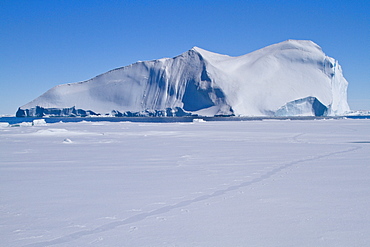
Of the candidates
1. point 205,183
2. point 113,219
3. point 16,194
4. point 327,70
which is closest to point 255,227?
point 113,219

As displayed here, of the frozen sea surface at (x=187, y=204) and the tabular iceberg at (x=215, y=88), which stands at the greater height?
the tabular iceberg at (x=215, y=88)

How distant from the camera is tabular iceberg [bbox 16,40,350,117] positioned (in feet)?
204

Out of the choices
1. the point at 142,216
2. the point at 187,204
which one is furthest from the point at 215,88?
the point at 142,216

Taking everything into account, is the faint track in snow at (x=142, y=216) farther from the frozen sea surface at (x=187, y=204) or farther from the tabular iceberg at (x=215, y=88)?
the tabular iceberg at (x=215, y=88)

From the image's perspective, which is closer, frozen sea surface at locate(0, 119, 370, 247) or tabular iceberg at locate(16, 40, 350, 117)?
frozen sea surface at locate(0, 119, 370, 247)

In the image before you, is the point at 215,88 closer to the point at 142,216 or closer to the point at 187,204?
the point at 187,204

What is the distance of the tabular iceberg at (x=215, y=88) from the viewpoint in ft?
204

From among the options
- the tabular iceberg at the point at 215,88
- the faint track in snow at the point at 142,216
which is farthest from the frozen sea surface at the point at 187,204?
the tabular iceberg at the point at 215,88

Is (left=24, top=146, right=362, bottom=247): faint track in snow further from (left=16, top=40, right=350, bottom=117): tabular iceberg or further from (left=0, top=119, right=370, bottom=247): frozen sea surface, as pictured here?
(left=16, top=40, right=350, bottom=117): tabular iceberg

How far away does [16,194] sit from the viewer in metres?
4.32

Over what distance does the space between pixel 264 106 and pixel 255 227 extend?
60.6 m

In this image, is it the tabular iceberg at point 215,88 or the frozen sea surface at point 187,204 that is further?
the tabular iceberg at point 215,88

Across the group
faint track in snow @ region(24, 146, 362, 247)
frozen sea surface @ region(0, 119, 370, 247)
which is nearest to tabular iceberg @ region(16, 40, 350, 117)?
frozen sea surface @ region(0, 119, 370, 247)

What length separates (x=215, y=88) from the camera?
208ft
